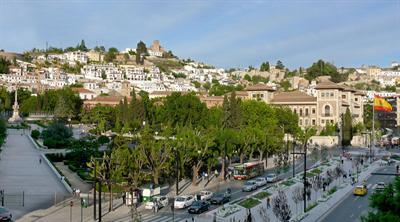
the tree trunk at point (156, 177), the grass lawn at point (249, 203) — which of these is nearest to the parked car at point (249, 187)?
the grass lawn at point (249, 203)

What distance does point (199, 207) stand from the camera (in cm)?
2916

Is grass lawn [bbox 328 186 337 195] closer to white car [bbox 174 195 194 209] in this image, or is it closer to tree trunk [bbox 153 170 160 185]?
white car [bbox 174 195 194 209]

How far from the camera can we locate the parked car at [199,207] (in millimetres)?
28938

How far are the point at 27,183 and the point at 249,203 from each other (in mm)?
15866

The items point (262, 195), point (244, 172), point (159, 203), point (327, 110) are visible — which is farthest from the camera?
point (327, 110)

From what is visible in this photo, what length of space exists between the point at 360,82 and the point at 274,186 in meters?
164

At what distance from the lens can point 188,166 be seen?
138 ft

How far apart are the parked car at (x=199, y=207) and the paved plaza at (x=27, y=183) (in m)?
8.15

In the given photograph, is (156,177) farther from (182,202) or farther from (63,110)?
(63,110)

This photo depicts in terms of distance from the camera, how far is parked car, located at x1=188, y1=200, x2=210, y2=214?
28.9m

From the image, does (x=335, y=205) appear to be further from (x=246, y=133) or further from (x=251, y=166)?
(x=246, y=133)

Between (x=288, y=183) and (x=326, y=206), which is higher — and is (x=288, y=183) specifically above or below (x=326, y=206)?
above

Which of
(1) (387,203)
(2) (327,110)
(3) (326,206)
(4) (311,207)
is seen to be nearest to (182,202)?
(4) (311,207)

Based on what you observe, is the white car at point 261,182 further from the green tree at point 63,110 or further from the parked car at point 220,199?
the green tree at point 63,110
